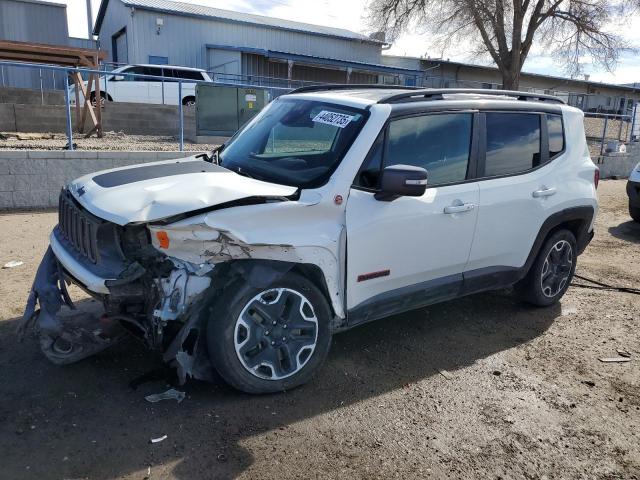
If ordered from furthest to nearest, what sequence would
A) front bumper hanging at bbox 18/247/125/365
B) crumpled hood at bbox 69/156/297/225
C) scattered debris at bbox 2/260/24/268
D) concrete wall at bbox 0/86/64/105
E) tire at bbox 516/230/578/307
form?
1. concrete wall at bbox 0/86/64/105
2. scattered debris at bbox 2/260/24/268
3. tire at bbox 516/230/578/307
4. front bumper hanging at bbox 18/247/125/365
5. crumpled hood at bbox 69/156/297/225

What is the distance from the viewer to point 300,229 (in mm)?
3328

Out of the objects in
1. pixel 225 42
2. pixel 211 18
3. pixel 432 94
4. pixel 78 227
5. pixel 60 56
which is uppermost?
pixel 211 18

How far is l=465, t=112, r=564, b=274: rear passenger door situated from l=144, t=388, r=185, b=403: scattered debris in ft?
7.64

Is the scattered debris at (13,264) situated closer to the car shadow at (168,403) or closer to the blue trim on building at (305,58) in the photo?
the car shadow at (168,403)

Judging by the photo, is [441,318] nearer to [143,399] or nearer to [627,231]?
[143,399]

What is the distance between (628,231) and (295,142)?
703 centimetres

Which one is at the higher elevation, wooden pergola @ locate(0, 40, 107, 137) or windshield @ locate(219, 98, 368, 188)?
wooden pergola @ locate(0, 40, 107, 137)

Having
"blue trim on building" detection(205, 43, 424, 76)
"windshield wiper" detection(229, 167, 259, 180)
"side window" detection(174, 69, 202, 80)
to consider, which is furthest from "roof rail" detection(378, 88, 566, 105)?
"blue trim on building" detection(205, 43, 424, 76)

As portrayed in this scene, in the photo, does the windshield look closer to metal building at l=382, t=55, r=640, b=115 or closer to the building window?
metal building at l=382, t=55, r=640, b=115

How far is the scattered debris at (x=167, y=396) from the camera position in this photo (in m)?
3.33

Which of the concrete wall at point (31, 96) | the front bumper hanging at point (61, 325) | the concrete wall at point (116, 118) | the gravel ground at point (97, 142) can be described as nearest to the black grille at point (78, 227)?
the front bumper hanging at point (61, 325)

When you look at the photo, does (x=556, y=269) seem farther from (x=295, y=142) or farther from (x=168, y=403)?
(x=168, y=403)

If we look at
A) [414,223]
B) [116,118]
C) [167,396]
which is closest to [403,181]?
[414,223]

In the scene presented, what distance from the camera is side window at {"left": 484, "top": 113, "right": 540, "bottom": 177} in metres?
4.31
